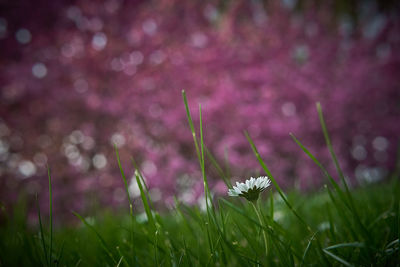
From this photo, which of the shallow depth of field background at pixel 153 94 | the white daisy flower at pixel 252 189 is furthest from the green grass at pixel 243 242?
the shallow depth of field background at pixel 153 94

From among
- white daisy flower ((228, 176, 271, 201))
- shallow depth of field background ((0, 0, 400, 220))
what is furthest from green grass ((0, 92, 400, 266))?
shallow depth of field background ((0, 0, 400, 220))

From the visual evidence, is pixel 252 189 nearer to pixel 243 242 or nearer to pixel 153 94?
pixel 243 242

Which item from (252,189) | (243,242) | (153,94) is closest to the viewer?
(252,189)

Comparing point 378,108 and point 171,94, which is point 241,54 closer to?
point 171,94

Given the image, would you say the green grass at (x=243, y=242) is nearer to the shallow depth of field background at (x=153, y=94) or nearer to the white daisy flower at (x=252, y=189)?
the white daisy flower at (x=252, y=189)

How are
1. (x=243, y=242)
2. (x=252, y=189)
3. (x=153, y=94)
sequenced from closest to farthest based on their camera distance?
(x=252, y=189), (x=243, y=242), (x=153, y=94)

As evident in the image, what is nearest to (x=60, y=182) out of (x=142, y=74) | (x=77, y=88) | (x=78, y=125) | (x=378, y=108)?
(x=78, y=125)

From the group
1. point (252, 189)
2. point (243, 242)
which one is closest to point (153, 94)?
point (243, 242)

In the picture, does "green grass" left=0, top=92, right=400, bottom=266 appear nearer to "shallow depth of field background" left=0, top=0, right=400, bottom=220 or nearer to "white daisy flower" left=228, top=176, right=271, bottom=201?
"white daisy flower" left=228, top=176, right=271, bottom=201
